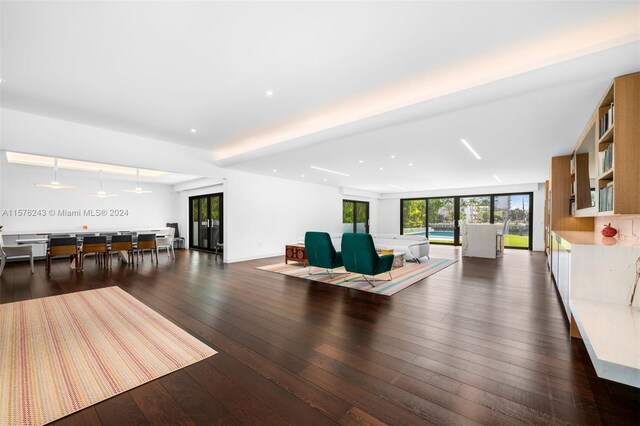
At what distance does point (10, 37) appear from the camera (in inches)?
97.7

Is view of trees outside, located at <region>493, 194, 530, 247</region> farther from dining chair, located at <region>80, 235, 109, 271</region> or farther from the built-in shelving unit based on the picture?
dining chair, located at <region>80, 235, 109, 271</region>

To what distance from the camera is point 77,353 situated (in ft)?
8.11

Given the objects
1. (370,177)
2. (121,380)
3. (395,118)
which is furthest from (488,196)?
(121,380)

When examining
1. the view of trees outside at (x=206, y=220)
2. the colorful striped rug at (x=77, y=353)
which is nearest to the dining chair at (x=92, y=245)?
the colorful striped rug at (x=77, y=353)

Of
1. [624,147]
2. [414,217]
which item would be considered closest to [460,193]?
[414,217]

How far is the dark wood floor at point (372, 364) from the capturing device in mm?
1724

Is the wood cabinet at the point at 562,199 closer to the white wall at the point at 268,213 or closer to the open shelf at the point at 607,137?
the open shelf at the point at 607,137

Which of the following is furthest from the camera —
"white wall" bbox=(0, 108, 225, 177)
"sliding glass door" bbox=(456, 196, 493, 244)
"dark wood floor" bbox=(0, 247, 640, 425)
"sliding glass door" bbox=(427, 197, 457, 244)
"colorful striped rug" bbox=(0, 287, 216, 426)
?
"sliding glass door" bbox=(427, 197, 457, 244)

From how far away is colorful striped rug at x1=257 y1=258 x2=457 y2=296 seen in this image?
4676 mm

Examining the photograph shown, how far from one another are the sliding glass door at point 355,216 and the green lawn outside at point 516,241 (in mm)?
6019

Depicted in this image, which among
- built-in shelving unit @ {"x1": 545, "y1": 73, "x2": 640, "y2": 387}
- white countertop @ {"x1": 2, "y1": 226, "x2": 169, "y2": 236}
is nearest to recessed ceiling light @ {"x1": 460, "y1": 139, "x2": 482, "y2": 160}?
built-in shelving unit @ {"x1": 545, "y1": 73, "x2": 640, "y2": 387}

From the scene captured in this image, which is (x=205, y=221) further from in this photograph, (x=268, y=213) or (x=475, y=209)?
(x=475, y=209)

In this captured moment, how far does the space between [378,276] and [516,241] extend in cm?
826

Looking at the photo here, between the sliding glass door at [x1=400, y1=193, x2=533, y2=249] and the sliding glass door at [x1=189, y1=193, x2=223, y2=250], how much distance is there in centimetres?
875
